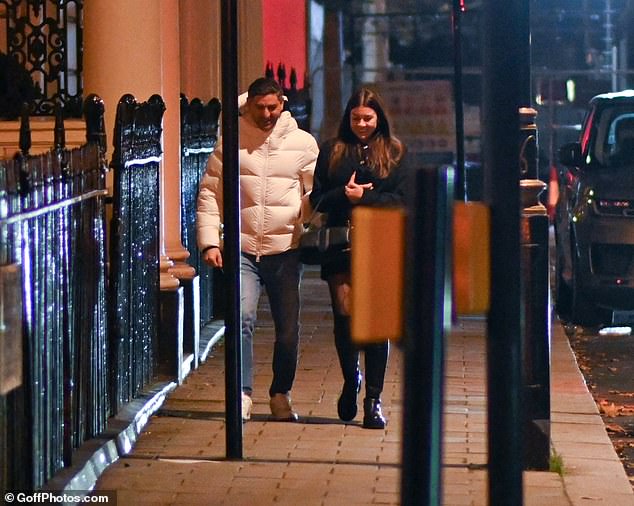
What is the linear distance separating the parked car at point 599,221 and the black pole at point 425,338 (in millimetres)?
8488

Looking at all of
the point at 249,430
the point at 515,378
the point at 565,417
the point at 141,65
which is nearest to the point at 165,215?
the point at 141,65

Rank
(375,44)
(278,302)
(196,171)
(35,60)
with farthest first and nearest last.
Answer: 1. (375,44)
2. (196,171)
3. (35,60)
4. (278,302)

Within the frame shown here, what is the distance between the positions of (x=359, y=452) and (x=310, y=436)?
47 cm

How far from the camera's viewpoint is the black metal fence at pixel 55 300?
543 centimetres

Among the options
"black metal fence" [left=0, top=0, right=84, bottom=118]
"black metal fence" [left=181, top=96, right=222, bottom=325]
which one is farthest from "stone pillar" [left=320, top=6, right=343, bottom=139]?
"black metal fence" [left=0, top=0, right=84, bottom=118]

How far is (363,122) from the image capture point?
7.71m

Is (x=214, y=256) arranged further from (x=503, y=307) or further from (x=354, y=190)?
(x=503, y=307)

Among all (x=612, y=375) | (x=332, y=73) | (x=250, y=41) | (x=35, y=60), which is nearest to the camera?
(x=35, y=60)

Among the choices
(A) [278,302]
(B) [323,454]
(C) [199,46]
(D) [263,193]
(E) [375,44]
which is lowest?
(B) [323,454]

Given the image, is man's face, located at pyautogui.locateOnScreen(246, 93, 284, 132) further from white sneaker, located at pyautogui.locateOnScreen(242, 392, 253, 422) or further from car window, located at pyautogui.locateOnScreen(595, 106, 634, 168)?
car window, located at pyautogui.locateOnScreen(595, 106, 634, 168)

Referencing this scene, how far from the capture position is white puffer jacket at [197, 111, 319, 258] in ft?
25.9

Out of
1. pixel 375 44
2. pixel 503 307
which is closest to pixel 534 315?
pixel 503 307

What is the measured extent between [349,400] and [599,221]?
4.69m

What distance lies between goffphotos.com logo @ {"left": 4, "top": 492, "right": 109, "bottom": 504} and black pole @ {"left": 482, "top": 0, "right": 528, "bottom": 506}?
2173 mm
